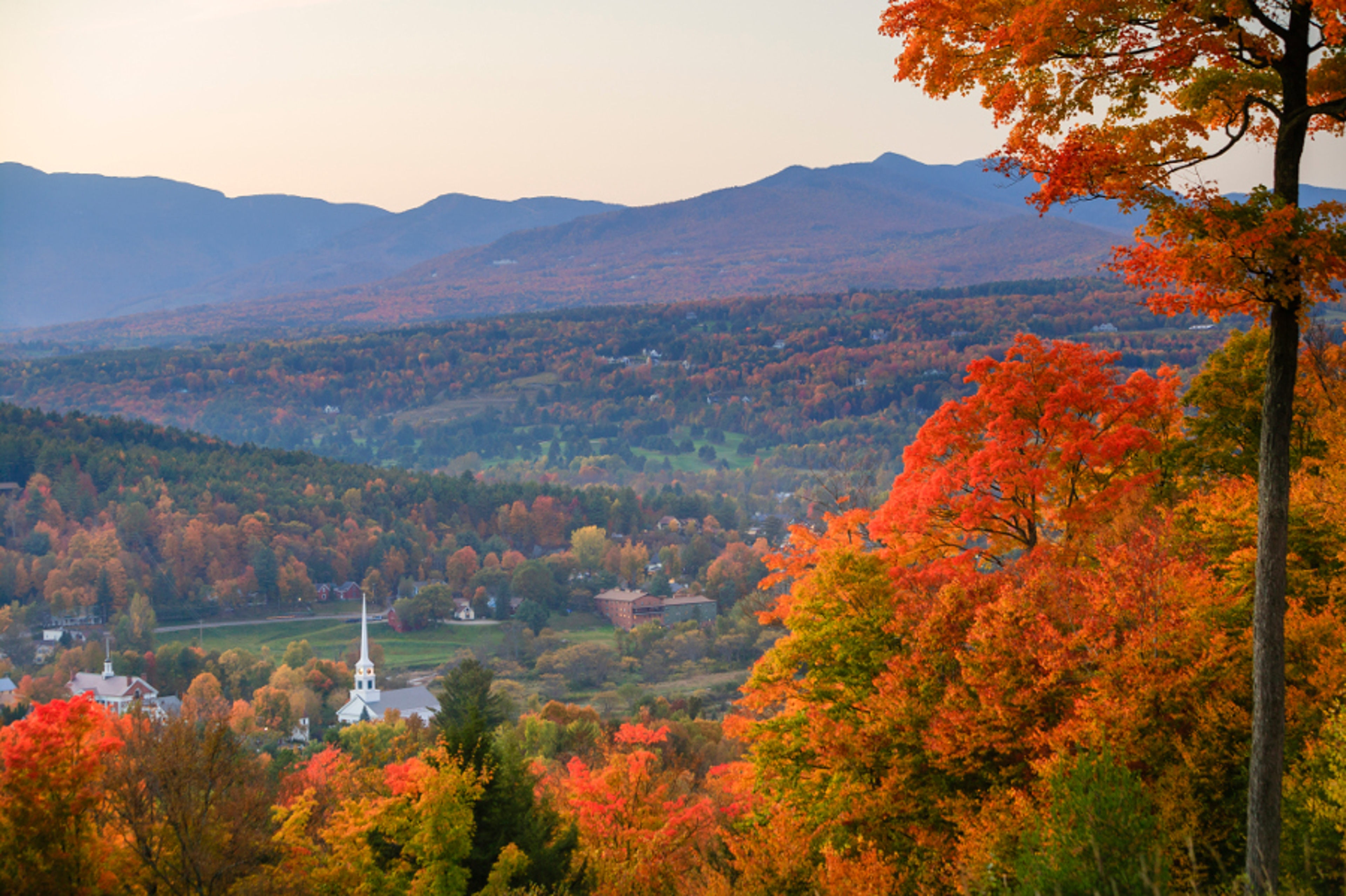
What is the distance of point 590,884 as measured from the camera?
27.1 m

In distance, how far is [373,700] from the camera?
88312 millimetres

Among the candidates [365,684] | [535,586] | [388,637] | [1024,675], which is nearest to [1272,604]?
[1024,675]

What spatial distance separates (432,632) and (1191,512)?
11644 centimetres

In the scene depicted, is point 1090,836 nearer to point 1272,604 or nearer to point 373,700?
point 1272,604

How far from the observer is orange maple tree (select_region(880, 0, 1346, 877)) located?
1020 centimetres

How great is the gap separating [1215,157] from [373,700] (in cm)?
8536

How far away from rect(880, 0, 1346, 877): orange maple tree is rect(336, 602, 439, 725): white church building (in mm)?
73786

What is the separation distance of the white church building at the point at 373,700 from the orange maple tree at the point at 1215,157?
242 ft

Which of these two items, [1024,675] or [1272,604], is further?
[1024,675]

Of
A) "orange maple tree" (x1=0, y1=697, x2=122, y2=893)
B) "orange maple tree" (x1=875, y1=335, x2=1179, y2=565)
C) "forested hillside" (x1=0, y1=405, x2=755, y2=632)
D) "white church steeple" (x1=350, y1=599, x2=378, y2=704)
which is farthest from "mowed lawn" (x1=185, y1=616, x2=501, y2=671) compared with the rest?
"orange maple tree" (x1=875, y1=335, x2=1179, y2=565)

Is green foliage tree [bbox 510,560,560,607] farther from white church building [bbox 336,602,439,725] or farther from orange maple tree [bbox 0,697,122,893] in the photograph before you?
orange maple tree [bbox 0,697,122,893]

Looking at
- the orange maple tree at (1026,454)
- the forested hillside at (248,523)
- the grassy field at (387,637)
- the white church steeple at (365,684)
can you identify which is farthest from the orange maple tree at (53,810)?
the forested hillside at (248,523)

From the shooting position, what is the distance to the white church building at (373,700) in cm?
8294

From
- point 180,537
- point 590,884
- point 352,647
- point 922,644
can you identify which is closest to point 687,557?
point 352,647
